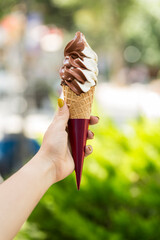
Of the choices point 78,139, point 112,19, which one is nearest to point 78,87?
point 78,139

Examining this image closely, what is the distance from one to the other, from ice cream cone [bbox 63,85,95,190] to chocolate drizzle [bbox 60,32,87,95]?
3 cm

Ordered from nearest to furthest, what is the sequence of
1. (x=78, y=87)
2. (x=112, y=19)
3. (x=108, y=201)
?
1. (x=78, y=87)
2. (x=108, y=201)
3. (x=112, y=19)

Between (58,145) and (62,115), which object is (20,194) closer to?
(58,145)

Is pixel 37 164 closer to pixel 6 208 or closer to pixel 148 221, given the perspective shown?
pixel 6 208

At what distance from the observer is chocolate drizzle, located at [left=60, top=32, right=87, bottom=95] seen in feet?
5.25

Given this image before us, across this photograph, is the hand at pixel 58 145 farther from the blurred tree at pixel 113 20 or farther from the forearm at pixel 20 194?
the blurred tree at pixel 113 20

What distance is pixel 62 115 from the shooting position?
1561mm

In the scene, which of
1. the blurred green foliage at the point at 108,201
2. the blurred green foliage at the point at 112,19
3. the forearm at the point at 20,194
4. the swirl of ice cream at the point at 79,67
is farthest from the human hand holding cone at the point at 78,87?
the blurred green foliage at the point at 112,19

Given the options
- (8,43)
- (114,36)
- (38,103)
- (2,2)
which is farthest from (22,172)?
(114,36)

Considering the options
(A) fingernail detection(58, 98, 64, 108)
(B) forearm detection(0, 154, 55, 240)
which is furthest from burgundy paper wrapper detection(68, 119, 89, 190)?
(B) forearm detection(0, 154, 55, 240)

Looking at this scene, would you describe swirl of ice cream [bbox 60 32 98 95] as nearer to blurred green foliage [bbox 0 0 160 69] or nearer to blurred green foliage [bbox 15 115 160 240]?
blurred green foliage [bbox 15 115 160 240]

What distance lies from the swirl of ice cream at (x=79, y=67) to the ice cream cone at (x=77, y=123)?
0.12 feet

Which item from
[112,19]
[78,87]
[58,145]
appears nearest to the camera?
[58,145]

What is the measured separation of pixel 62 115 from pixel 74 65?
0.24 meters
